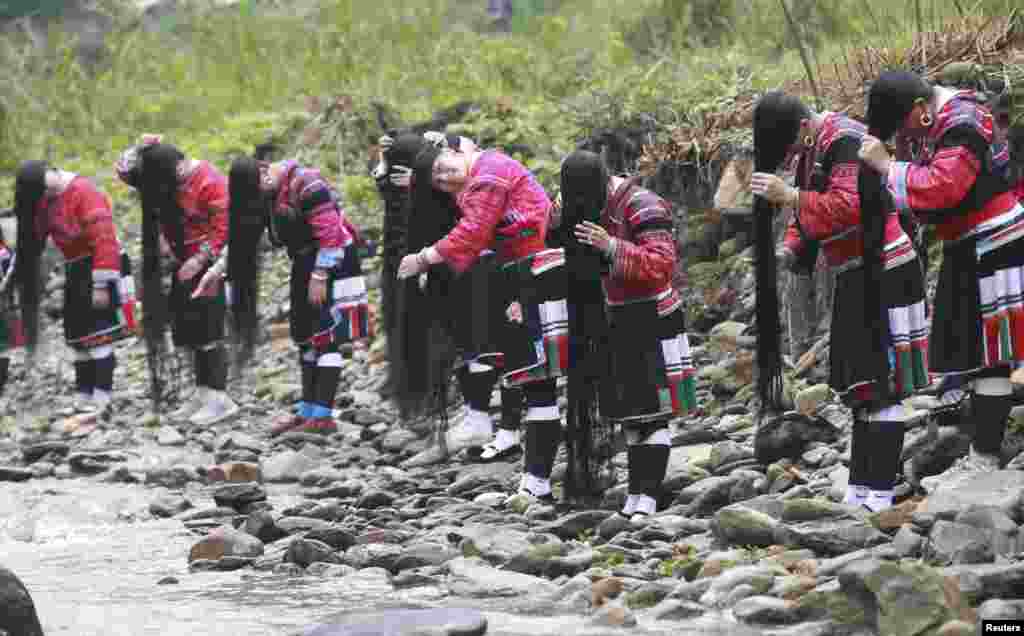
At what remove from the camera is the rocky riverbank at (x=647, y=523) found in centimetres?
432

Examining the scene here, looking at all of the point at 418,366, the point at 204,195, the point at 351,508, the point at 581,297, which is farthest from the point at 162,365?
the point at 581,297

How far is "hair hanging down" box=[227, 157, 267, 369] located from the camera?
864cm

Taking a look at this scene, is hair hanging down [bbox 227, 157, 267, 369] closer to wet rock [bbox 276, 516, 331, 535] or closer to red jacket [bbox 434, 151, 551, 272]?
red jacket [bbox 434, 151, 551, 272]

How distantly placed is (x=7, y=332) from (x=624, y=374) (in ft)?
20.8

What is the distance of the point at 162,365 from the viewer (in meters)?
9.98

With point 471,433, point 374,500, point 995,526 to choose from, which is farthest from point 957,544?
point 471,433

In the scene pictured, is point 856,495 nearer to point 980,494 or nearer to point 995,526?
point 980,494

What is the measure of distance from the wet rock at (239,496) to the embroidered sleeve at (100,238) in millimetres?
3081

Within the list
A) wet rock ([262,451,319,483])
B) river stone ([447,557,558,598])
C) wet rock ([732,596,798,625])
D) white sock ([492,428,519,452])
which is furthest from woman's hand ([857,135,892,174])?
wet rock ([262,451,319,483])

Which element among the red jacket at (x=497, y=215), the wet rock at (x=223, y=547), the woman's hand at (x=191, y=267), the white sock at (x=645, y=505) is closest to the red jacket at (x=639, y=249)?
the white sock at (x=645, y=505)

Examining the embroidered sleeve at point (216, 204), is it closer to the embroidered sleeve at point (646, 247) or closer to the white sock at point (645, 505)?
the embroidered sleeve at point (646, 247)

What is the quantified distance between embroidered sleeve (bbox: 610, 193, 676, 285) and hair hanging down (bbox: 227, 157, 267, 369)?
3.50 meters

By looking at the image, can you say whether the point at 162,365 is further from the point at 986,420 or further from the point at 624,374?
the point at 986,420

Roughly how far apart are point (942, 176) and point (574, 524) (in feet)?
5.82
